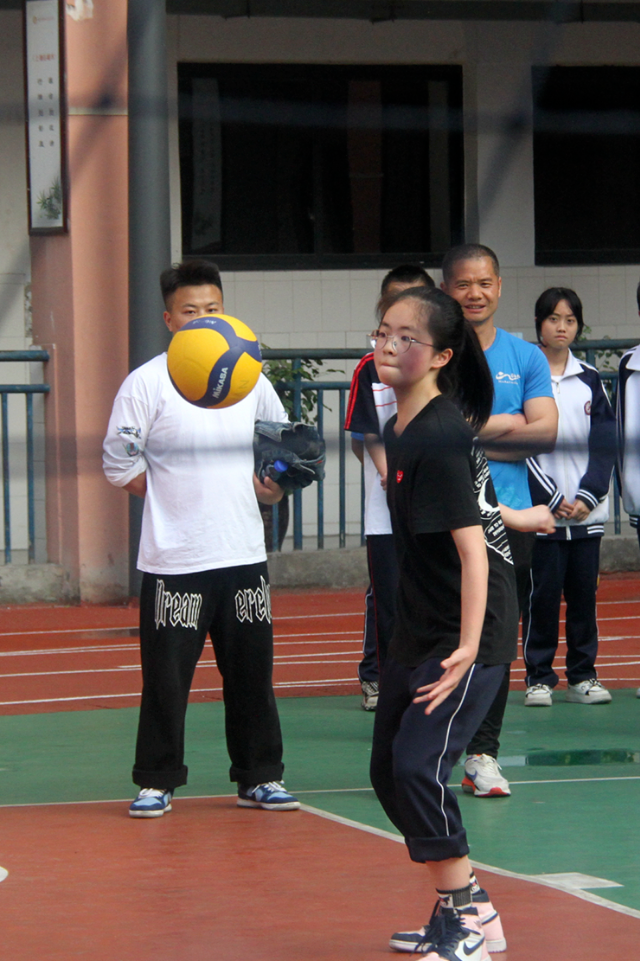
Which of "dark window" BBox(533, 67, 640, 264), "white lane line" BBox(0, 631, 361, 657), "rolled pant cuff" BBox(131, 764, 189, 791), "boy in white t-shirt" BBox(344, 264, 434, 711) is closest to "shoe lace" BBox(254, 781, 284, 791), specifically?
"rolled pant cuff" BBox(131, 764, 189, 791)

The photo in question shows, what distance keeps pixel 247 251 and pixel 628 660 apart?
5.05m

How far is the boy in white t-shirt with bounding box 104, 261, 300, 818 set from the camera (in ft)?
14.8

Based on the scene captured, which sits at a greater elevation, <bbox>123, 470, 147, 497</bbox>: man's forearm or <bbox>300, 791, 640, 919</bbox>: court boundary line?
<bbox>123, 470, 147, 497</bbox>: man's forearm

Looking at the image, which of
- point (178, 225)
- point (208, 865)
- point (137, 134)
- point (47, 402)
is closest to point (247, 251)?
point (178, 225)

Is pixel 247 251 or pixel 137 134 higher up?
pixel 247 251

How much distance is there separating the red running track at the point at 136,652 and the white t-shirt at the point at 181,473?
2085 mm

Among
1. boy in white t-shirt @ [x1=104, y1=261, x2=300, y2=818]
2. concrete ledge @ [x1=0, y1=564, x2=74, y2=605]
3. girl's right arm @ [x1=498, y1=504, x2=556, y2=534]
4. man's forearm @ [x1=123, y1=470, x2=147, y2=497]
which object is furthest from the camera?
concrete ledge @ [x1=0, y1=564, x2=74, y2=605]

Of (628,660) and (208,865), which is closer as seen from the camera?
(208,865)

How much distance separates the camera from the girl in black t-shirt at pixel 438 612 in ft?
10.6

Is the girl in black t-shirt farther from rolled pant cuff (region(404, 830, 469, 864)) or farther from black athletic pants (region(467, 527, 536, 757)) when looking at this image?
black athletic pants (region(467, 527, 536, 757))

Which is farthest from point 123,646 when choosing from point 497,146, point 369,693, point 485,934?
point 497,146

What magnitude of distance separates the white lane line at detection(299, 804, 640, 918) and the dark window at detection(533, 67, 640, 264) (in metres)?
1.59

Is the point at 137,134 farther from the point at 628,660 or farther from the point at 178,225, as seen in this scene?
the point at 178,225

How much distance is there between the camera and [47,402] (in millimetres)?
9414
